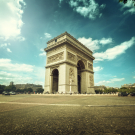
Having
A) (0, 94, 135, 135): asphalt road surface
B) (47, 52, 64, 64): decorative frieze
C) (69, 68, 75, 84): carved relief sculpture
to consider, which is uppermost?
(47, 52, 64, 64): decorative frieze

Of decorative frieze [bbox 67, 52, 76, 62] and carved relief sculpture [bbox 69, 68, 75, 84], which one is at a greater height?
decorative frieze [bbox 67, 52, 76, 62]

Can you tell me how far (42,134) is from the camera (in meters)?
1.15

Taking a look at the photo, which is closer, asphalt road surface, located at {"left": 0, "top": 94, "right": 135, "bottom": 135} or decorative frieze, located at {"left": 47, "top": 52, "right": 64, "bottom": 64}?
asphalt road surface, located at {"left": 0, "top": 94, "right": 135, "bottom": 135}

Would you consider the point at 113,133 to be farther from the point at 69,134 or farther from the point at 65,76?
the point at 65,76

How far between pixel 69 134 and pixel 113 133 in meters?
0.56

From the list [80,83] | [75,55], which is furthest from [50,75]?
[80,83]

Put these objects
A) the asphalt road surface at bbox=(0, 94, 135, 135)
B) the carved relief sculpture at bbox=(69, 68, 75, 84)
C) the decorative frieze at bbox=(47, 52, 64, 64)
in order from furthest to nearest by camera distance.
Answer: the decorative frieze at bbox=(47, 52, 64, 64) → the carved relief sculpture at bbox=(69, 68, 75, 84) → the asphalt road surface at bbox=(0, 94, 135, 135)

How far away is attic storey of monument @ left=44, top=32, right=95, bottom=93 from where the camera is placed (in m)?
20.5

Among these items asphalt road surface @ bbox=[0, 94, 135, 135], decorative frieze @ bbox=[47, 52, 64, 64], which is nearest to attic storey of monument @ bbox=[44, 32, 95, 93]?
decorative frieze @ bbox=[47, 52, 64, 64]

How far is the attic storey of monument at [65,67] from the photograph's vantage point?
2050 cm

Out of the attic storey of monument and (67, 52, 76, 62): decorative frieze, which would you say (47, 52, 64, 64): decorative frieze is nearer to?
the attic storey of monument

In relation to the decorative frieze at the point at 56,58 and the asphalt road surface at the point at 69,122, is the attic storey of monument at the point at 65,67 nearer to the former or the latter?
the decorative frieze at the point at 56,58

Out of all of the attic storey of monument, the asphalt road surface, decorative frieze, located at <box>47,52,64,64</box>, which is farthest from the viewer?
decorative frieze, located at <box>47,52,64,64</box>

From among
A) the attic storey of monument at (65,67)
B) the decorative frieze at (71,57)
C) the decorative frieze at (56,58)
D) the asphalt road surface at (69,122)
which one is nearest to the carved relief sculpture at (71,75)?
the attic storey of monument at (65,67)
